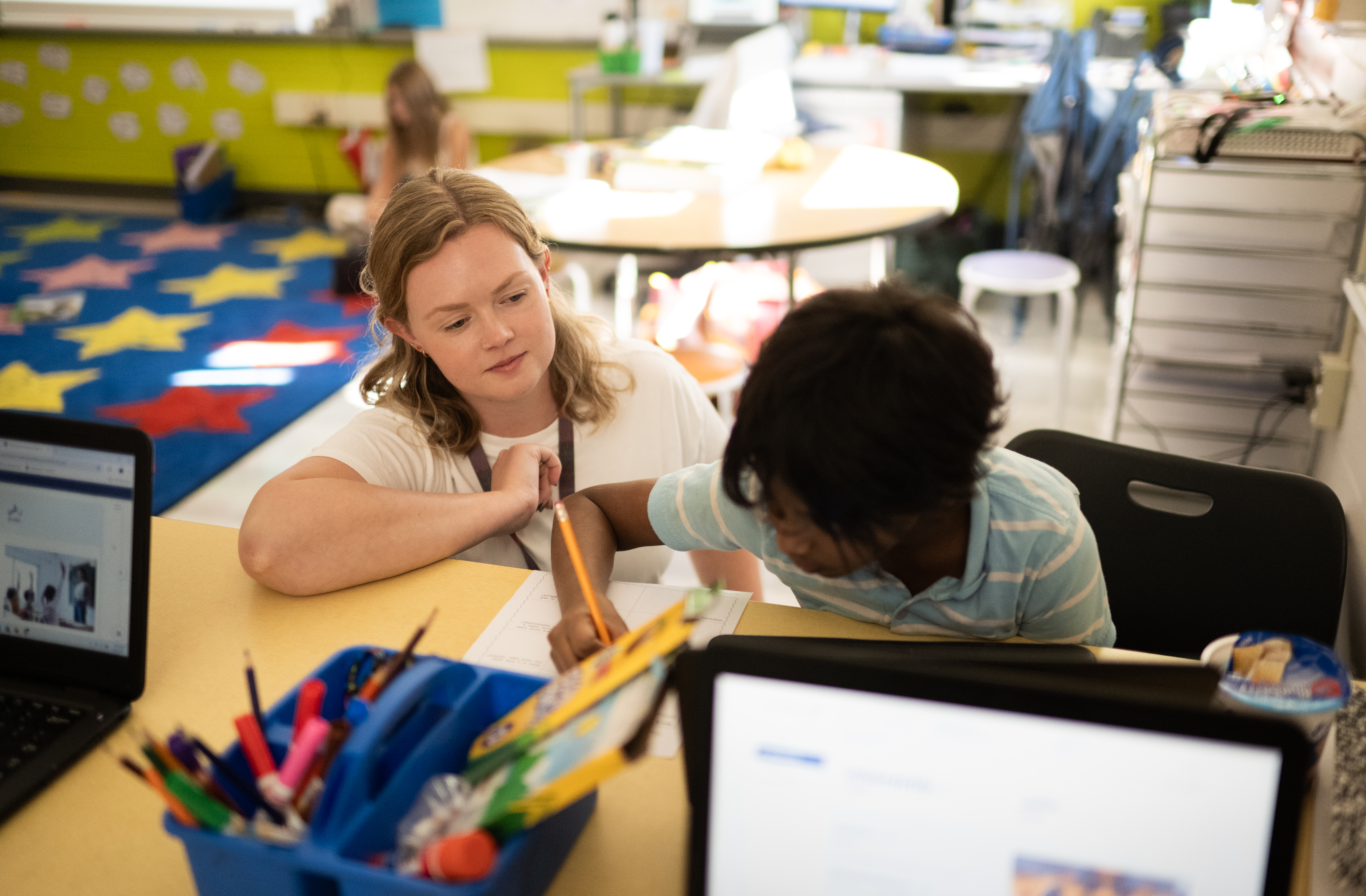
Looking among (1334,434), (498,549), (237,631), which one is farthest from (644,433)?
(1334,434)

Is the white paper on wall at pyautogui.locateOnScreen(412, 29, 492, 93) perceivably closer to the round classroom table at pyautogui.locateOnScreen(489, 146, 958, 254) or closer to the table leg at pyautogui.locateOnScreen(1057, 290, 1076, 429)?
the round classroom table at pyautogui.locateOnScreen(489, 146, 958, 254)

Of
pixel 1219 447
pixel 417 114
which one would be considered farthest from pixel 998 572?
pixel 417 114

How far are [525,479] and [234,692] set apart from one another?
374 mm

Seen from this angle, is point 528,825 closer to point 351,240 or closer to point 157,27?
point 351,240

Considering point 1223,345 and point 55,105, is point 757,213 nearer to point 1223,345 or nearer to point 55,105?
point 1223,345

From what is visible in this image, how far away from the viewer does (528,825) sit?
1.87 feet

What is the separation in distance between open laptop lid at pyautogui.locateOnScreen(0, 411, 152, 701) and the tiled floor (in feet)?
4.01

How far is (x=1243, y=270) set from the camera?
2027 millimetres

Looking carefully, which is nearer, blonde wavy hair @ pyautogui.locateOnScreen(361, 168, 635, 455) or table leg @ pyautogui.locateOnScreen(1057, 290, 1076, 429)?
blonde wavy hair @ pyautogui.locateOnScreen(361, 168, 635, 455)

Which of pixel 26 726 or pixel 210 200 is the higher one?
pixel 26 726

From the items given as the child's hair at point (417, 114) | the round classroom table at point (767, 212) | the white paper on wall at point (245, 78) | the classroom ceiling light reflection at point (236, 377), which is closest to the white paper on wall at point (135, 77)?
the white paper on wall at point (245, 78)

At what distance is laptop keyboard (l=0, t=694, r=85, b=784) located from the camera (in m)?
0.79

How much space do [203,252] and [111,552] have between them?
13.9 feet

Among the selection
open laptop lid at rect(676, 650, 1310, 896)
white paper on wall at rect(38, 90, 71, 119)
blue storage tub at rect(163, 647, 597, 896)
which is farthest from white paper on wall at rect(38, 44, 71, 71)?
open laptop lid at rect(676, 650, 1310, 896)
